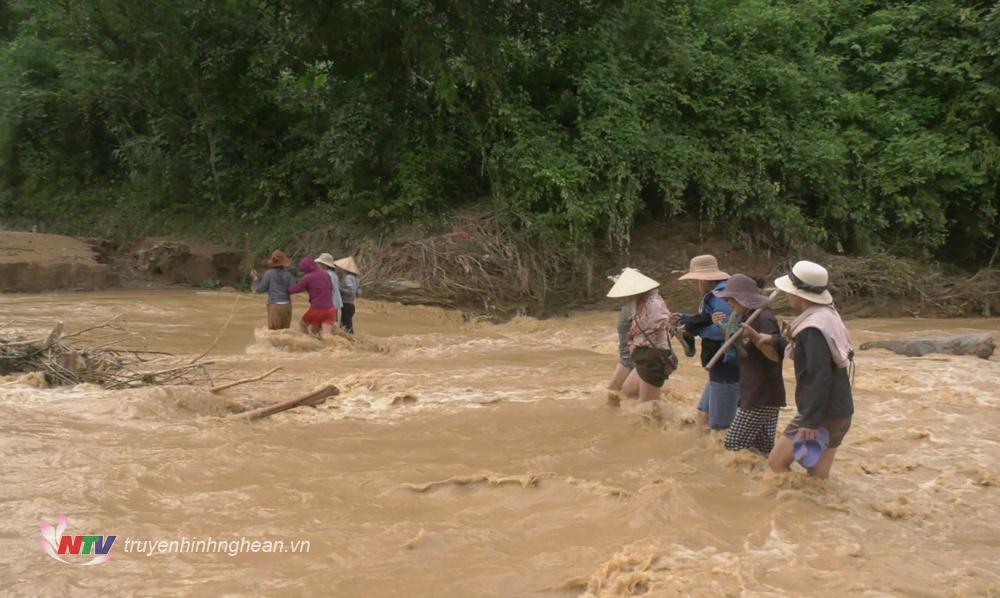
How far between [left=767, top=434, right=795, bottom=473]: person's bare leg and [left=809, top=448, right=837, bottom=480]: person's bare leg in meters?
0.15

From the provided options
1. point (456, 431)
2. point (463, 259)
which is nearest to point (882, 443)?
point (456, 431)

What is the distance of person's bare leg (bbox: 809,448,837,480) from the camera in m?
5.19

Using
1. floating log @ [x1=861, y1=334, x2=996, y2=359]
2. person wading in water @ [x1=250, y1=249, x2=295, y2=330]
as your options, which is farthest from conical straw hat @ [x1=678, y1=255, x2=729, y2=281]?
floating log @ [x1=861, y1=334, x2=996, y2=359]

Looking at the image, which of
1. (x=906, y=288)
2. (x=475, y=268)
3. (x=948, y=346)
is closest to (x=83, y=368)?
(x=475, y=268)

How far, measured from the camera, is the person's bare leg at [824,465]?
5.19 metres

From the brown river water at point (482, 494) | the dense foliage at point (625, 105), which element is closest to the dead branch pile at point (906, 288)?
the dense foliage at point (625, 105)

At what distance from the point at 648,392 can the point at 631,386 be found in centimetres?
36

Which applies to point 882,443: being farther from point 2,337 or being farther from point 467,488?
point 2,337

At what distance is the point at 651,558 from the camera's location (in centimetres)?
430

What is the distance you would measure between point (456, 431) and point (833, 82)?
51.0ft

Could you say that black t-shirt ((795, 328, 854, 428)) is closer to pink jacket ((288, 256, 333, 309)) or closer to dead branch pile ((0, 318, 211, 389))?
dead branch pile ((0, 318, 211, 389))

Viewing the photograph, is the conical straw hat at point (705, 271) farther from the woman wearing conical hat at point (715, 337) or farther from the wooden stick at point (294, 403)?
the wooden stick at point (294, 403)

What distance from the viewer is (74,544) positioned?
14.1 ft

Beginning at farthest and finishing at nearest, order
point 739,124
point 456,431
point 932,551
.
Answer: point 739,124
point 456,431
point 932,551
